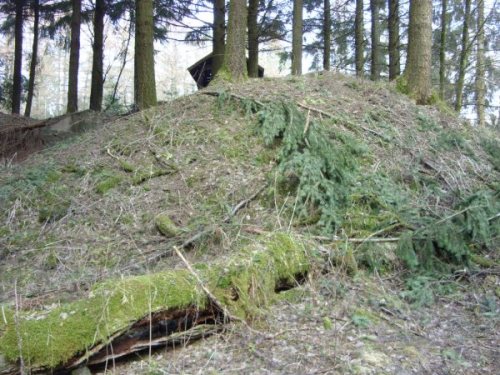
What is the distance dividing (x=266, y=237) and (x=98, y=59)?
12.5 metres

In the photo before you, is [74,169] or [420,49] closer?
[74,169]

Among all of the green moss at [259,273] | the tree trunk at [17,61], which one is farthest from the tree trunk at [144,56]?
the tree trunk at [17,61]

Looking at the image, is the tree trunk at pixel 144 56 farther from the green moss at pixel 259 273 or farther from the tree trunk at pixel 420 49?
the green moss at pixel 259 273

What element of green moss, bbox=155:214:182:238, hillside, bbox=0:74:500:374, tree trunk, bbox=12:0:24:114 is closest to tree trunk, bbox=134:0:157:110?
hillside, bbox=0:74:500:374

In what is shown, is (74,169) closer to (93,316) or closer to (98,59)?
(93,316)

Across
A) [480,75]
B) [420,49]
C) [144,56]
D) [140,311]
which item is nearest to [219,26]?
[144,56]

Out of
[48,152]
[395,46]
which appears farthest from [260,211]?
[395,46]

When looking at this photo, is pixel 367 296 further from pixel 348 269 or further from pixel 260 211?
pixel 260 211

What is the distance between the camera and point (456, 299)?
3.89 meters

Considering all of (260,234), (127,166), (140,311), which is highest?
(127,166)

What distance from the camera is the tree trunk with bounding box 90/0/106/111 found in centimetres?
1465

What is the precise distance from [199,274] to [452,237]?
237cm

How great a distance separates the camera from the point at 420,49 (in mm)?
8078

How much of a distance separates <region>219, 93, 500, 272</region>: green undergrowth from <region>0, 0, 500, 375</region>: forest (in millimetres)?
21
